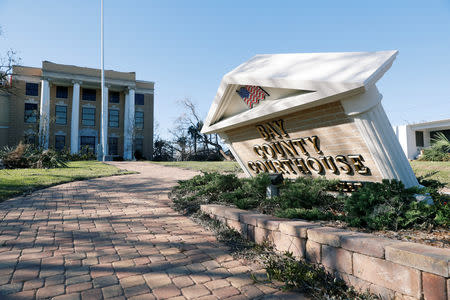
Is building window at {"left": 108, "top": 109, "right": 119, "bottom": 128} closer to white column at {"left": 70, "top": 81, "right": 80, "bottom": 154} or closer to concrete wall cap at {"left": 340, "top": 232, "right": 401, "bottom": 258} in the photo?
white column at {"left": 70, "top": 81, "right": 80, "bottom": 154}

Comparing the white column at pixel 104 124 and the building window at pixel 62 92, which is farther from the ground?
the building window at pixel 62 92

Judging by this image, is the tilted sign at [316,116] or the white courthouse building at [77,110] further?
the white courthouse building at [77,110]

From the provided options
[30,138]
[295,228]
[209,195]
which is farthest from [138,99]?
[295,228]

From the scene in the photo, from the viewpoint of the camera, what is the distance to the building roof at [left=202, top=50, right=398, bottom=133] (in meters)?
3.17

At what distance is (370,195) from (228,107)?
332cm

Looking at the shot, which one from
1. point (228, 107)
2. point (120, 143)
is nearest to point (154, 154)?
point (120, 143)

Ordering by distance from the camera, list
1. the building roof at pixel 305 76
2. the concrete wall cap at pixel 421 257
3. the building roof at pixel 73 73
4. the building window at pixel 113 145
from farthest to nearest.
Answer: the building window at pixel 113 145 < the building roof at pixel 73 73 < the building roof at pixel 305 76 < the concrete wall cap at pixel 421 257

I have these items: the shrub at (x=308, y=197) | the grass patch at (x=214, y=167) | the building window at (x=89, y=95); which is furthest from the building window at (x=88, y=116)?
the shrub at (x=308, y=197)

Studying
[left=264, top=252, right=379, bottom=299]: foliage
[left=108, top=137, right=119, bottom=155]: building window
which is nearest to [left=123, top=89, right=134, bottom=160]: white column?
[left=108, top=137, right=119, bottom=155]: building window

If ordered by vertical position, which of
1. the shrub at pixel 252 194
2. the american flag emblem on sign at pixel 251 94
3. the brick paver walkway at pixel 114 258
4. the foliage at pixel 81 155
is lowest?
the brick paver walkway at pixel 114 258

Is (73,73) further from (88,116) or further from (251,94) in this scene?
(251,94)

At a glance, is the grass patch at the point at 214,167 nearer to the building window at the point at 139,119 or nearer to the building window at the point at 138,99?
the building window at the point at 139,119

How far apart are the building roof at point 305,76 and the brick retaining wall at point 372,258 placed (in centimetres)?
166

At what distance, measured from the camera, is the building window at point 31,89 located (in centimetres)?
3099
